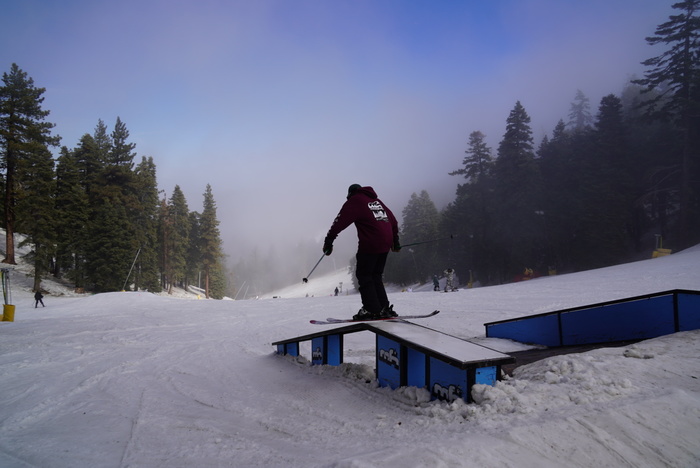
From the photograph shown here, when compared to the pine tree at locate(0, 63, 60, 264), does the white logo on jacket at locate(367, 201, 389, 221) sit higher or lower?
lower

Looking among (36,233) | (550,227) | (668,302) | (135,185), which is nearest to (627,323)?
(668,302)

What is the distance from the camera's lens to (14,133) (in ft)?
104

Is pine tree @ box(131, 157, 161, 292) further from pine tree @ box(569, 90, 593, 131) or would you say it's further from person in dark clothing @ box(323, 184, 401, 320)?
pine tree @ box(569, 90, 593, 131)

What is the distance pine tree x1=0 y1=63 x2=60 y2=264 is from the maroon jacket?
37465 mm

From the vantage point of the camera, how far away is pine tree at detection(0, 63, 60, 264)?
103 feet

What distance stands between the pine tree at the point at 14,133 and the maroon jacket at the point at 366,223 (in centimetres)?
3747

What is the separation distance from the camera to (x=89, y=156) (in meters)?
44.8

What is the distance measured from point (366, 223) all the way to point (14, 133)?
1527 inches

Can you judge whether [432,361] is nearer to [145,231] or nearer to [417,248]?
[145,231]

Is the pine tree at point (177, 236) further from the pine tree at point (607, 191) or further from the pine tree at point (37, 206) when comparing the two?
the pine tree at point (607, 191)

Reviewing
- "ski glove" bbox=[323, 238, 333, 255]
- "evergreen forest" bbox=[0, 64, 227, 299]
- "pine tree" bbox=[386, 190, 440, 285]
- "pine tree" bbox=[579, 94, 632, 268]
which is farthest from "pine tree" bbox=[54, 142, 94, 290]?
"pine tree" bbox=[579, 94, 632, 268]

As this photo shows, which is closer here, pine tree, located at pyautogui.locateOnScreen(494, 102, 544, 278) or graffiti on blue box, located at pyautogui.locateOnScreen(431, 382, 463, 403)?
graffiti on blue box, located at pyautogui.locateOnScreen(431, 382, 463, 403)

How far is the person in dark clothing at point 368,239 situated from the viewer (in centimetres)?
553

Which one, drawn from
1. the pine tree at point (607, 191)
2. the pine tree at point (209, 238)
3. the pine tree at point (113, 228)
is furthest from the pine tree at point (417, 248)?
the pine tree at point (113, 228)
